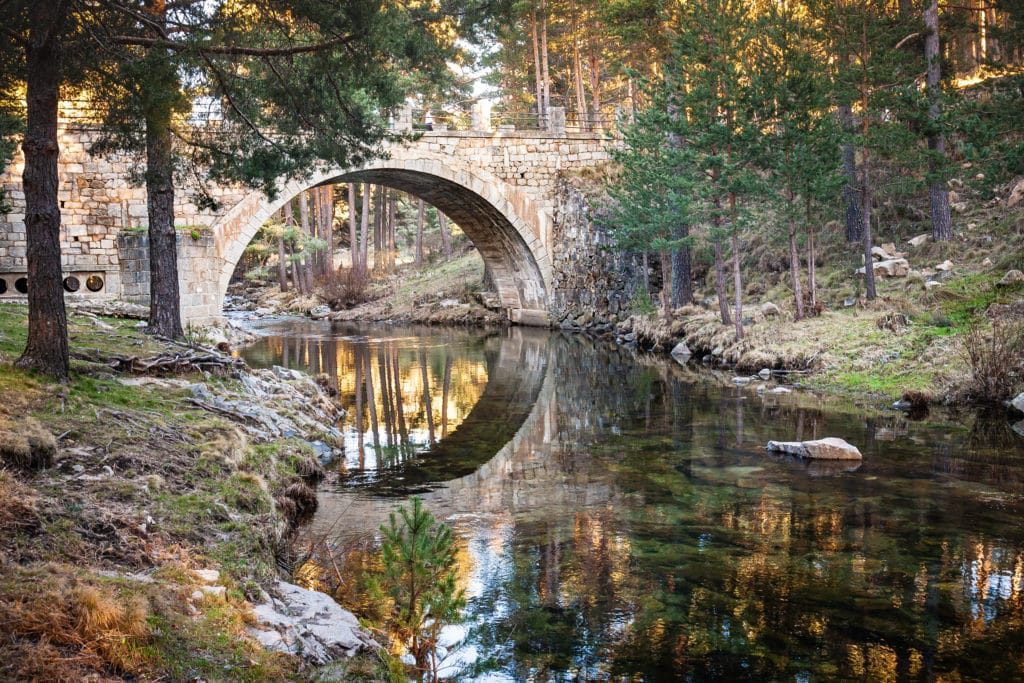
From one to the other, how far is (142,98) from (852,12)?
1355 cm

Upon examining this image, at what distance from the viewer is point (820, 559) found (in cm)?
603

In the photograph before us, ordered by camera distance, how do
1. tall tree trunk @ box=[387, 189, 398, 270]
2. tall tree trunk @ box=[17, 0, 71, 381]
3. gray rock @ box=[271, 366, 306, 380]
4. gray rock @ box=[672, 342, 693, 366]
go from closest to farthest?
tall tree trunk @ box=[17, 0, 71, 381]
gray rock @ box=[271, 366, 306, 380]
gray rock @ box=[672, 342, 693, 366]
tall tree trunk @ box=[387, 189, 398, 270]

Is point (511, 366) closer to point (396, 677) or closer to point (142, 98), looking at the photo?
point (142, 98)

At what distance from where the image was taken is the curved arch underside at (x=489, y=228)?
24.0 meters

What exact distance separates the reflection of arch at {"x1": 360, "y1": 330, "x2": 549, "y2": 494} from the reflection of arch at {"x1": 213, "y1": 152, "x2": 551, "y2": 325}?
5.81 meters

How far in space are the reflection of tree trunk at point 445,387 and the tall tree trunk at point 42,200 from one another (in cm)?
521

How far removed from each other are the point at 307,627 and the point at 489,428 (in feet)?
23.9

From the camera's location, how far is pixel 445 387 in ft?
50.0

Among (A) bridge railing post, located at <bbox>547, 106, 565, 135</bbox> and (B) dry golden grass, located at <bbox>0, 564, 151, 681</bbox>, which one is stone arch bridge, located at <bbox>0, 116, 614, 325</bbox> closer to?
(A) bridge railing post, located at <bbox>547, 106, 565, 135</bbox>

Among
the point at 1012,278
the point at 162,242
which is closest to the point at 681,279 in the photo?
the point at 1012,278

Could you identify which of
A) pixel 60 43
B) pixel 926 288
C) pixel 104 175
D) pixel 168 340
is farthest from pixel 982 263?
pixel 104 175

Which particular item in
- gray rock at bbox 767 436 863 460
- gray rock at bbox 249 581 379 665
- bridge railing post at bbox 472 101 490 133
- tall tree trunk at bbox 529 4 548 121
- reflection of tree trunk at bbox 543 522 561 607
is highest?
tall tree trunk at bbox 529 4 548 121

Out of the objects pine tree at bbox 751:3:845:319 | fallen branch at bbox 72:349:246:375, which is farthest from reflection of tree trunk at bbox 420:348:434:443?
pine tree at bbox 751:3:845:319

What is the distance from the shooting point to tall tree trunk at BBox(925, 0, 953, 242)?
49.0 ft
